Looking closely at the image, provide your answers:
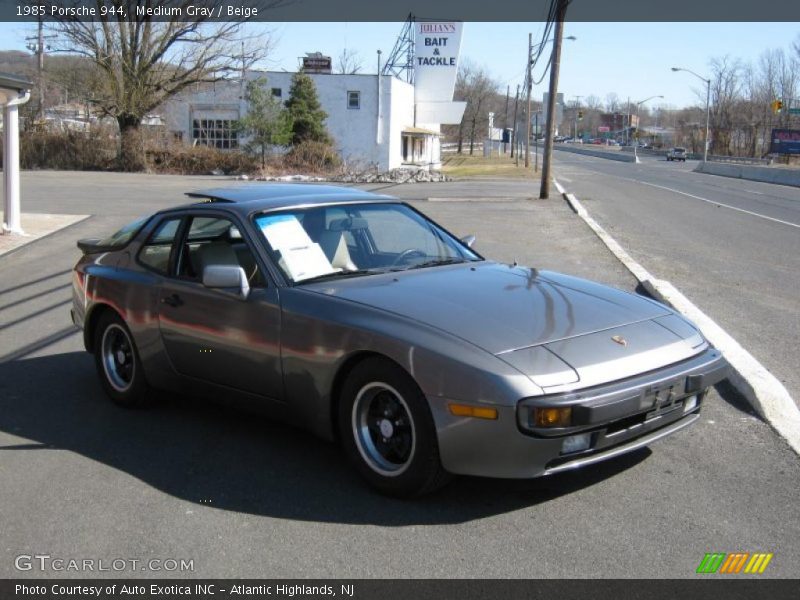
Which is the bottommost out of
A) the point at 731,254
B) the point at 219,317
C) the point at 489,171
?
the point at 731,254

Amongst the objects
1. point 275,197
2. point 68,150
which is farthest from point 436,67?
point 275,197

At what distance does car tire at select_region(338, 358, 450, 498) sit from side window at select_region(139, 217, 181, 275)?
6.53 ft

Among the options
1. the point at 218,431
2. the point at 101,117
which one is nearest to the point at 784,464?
the point at 218,431

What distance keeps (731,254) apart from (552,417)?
442 inches

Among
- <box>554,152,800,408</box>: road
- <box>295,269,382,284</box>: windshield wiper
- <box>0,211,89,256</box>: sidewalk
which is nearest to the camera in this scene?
<box>295,269,382,284</box>: windshield wiper

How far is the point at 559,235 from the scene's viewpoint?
15.8 metres

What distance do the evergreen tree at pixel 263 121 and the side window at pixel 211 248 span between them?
37.6m

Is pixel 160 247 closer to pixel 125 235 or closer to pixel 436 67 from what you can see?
pixel 125 235

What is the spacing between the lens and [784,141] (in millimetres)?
75000

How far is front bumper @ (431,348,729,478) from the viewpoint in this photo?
12.0 ft

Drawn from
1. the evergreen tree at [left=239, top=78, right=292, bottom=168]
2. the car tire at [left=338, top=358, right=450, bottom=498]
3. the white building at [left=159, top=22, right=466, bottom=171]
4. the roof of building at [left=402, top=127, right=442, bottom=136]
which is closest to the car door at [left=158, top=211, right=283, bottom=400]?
the car tire at [left=338, top=358, right=450, bottom=498]

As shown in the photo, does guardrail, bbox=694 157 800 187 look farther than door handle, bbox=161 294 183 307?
Yes

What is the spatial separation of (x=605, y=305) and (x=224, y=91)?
4837cm

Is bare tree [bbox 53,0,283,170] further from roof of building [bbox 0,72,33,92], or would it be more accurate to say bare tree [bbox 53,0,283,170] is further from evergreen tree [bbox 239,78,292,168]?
roof of building [bbox 0,72,33,92]
